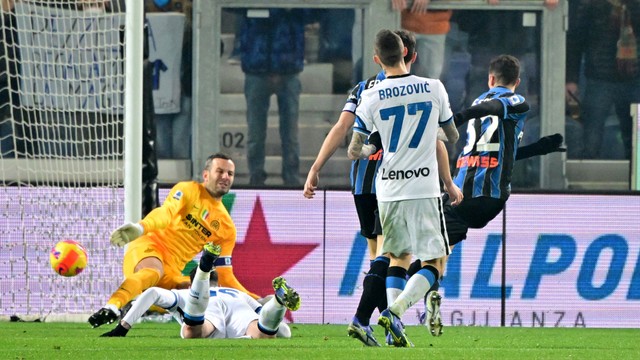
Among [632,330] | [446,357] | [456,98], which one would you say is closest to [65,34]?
[456,98]

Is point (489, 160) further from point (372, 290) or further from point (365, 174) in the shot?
point (372, 290)

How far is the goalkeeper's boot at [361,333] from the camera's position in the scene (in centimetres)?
800

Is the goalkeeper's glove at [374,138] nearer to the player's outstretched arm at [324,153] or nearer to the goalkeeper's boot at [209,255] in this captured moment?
the player's outstretched arm at [324,153]

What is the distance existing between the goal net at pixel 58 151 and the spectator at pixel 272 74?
4.38 feet

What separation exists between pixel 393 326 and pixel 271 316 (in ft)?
4.07

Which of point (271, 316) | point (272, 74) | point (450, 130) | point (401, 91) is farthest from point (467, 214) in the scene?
point (272, 74)

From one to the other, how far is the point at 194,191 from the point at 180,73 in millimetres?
3495

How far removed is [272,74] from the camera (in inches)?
538

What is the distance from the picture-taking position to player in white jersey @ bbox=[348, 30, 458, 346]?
313 inches

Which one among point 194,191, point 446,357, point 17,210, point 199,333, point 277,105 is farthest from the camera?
point 277,105

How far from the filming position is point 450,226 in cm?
970

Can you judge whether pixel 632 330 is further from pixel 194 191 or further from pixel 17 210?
pixel 17 210

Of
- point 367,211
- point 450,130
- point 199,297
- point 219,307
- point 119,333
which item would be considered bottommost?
point 119,333

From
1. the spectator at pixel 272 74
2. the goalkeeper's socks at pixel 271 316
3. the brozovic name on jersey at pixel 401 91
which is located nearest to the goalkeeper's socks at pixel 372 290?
the goalkeeper's socks at pixel 271 316
